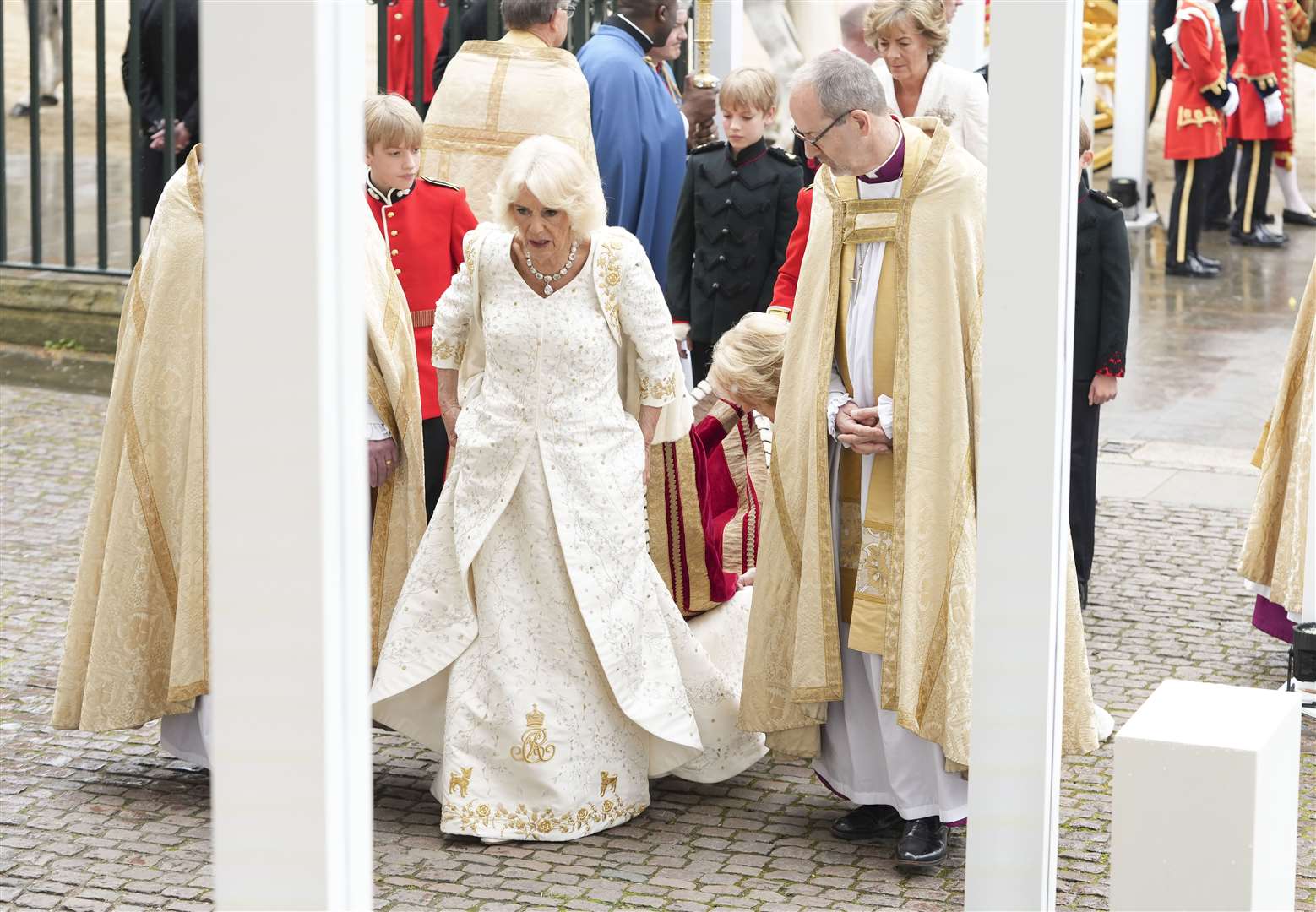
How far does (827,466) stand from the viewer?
461 cm

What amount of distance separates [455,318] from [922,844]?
1655mm

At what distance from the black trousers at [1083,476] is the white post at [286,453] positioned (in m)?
4.46

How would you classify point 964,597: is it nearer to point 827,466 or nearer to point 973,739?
point 827,466

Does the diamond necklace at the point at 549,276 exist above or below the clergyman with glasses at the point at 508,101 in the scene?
below

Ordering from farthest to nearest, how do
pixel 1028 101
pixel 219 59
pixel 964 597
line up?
1. pixel 964 597
2. pixel 1028 101
3. pixel 219 59

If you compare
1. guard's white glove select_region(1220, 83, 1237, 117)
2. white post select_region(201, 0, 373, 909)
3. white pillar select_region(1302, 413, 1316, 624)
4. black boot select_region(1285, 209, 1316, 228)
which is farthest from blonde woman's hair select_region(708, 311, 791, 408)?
black boot select_region(1285, 209, 1316, 228)

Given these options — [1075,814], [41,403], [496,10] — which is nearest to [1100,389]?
[1075,814]

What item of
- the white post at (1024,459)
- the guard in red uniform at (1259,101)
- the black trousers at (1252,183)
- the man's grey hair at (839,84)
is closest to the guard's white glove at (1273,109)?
the guard in red uniform at (1259,101)

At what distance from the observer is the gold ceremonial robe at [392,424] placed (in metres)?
4.96

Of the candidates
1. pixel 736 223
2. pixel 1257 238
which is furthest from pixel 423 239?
pixel 1257 238

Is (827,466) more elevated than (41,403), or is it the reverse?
(827,466)

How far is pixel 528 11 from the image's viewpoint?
6.30 metres

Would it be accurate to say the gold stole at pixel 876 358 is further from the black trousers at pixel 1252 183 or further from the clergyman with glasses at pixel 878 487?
the black trousers at pixel 1252 183

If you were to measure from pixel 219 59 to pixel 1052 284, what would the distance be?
60.9 inches
